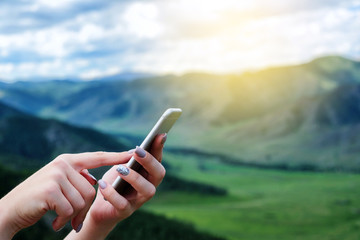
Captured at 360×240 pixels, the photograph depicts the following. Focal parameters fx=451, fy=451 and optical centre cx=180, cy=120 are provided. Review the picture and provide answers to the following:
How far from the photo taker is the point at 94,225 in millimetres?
3201

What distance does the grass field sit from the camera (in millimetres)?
66750

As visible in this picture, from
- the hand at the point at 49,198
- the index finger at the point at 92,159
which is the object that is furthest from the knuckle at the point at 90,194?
the index finger at the point at 92,159

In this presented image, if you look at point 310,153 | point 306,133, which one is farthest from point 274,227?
point 306,133

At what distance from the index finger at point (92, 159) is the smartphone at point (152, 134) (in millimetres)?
165

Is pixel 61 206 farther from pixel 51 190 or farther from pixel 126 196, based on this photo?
pixel 126 196

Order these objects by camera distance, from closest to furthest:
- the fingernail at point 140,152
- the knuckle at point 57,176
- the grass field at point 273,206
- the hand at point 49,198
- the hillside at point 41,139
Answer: the hand at point 49,198
the knuckle at point 57,176
the fingernail at point 140,152
the grass field at point 273,206
the hillside at point 41,139

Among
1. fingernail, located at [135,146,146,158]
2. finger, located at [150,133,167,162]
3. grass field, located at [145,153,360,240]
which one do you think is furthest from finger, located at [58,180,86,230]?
grass field, located at [145,153,360,240]

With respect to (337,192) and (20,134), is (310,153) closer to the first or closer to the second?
(337,192)

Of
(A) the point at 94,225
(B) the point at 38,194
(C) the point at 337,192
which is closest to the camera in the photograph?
(B) the point at 38,194

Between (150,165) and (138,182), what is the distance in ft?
0.47

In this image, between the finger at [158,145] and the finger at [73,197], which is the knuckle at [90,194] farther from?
the finger at [158,145]

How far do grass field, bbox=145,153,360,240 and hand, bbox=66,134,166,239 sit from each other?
56058 mm

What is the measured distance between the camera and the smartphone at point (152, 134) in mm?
2707

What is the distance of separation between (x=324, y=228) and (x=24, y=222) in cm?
7286
